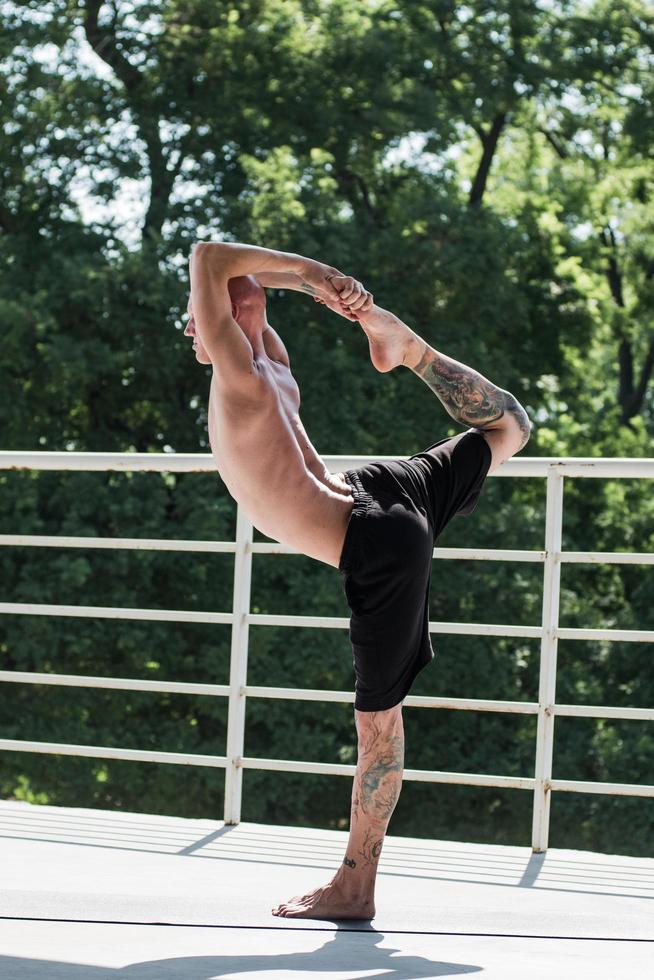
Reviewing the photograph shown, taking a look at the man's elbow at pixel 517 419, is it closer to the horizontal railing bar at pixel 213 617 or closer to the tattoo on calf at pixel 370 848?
the horizontal railing bar at pixel 213 617

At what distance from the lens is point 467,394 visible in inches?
95.8

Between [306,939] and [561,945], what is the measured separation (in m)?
0.43

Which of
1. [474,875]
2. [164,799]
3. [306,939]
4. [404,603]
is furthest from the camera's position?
[164,799]

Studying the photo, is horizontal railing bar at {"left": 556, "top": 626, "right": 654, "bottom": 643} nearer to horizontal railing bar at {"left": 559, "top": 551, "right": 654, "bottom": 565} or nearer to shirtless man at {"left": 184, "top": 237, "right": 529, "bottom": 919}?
horizontal railing bar at {"left": 559, "top": 551, "right": 654, "bottom": 565}

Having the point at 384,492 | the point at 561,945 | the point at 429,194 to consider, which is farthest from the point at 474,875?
the point at 429,194

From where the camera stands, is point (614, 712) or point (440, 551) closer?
point (614, 712)

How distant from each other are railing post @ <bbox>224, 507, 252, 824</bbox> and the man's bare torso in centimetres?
99

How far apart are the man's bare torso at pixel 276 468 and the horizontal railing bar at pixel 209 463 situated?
0.61 meters

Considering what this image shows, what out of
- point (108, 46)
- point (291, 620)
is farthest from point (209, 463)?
point (108, 46)

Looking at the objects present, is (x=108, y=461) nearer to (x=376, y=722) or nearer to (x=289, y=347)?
(x=376, y=722)

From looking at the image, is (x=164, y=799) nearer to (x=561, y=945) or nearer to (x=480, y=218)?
(x=480, y=218)

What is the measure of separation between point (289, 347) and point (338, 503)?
8.46 m

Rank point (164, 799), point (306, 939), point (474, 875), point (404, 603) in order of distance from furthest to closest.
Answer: point (164, 799)
point (474, 875)
point (404, 603)
point (306, 939)

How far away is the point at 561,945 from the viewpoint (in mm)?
2076
